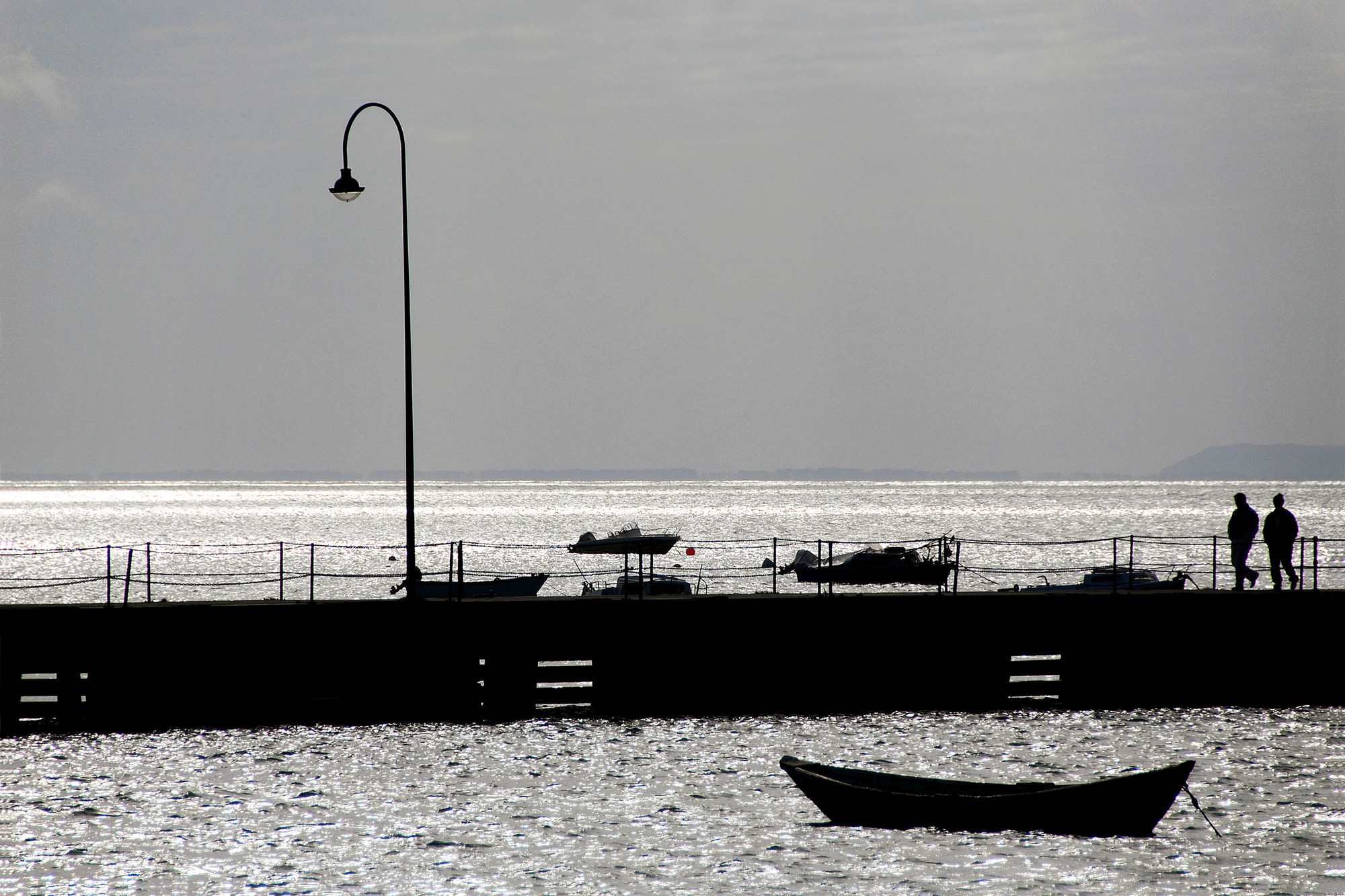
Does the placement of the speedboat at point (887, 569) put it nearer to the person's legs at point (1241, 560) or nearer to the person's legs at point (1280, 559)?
the person's legs at point (1280, 559)

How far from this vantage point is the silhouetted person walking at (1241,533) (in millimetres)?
28984

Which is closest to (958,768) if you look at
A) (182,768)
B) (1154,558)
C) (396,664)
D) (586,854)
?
(586,854)

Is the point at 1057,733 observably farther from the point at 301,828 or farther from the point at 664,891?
the point at 301,828

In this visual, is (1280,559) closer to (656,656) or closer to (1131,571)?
(1131,571)

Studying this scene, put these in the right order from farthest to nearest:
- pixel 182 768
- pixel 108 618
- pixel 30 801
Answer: pixel 108 618, pixel 182 768, pixel 30 801

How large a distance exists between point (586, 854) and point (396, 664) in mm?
9036

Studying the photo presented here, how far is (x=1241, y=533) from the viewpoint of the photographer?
95.3 feet

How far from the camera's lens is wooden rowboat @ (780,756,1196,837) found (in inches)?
753

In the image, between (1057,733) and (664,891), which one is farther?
(1057,733)

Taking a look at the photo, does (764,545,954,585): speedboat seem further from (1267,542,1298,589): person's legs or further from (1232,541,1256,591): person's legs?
(1232,541,1256,591): person's legs

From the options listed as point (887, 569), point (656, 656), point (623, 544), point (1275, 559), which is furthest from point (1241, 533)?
point (623, 544)

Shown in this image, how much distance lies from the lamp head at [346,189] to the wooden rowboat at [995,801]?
46.5 feet

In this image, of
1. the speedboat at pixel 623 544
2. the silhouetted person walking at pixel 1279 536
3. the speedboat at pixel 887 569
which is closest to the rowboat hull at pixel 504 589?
the speedboat at pixel 623 544

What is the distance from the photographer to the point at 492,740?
1046 inches
